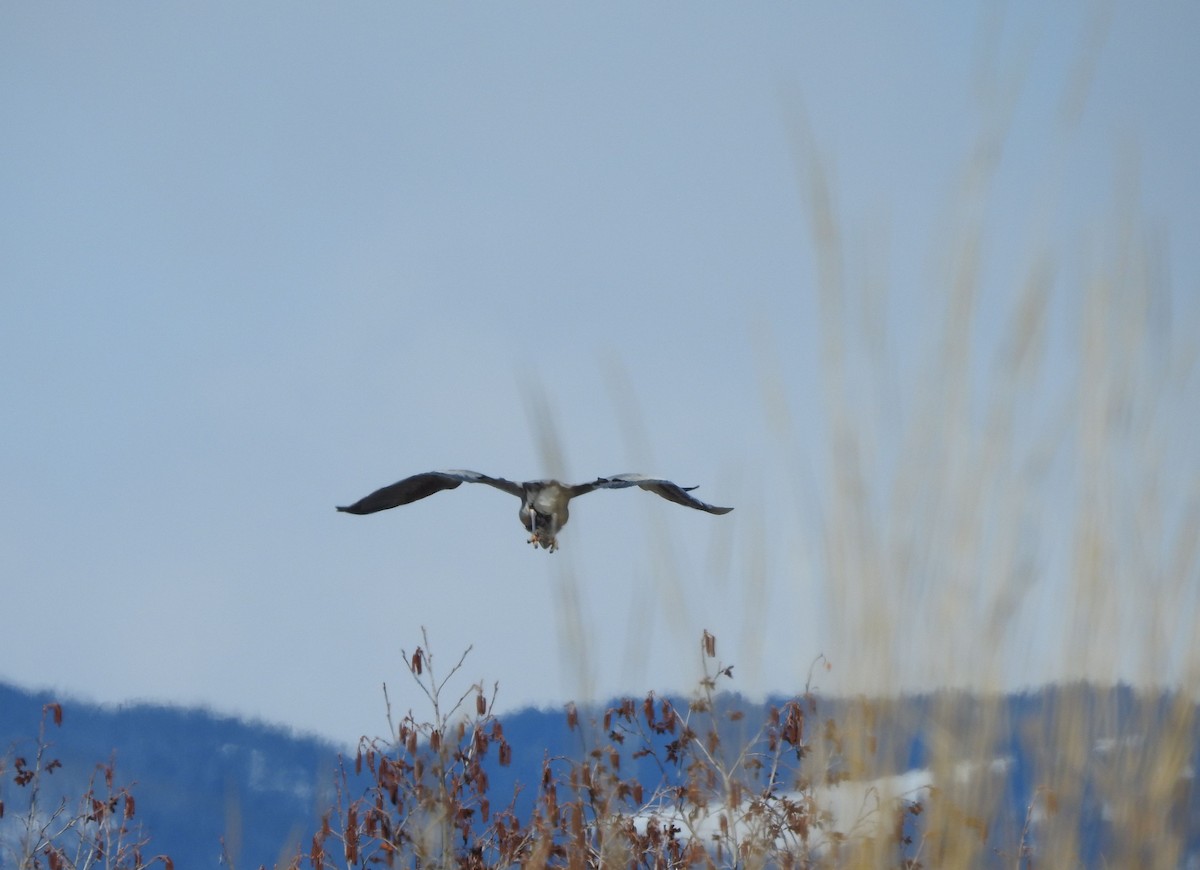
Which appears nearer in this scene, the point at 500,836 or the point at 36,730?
Result: the point at 500,836

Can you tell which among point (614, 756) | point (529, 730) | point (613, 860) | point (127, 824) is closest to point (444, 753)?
point (614, 756)

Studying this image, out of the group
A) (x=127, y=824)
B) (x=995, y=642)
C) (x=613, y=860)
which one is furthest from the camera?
(x=127, y=824)

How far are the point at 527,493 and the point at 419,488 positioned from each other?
252mm

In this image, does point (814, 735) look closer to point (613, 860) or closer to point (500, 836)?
point (613, 860)

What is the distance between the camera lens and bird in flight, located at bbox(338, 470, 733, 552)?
2.46 metres

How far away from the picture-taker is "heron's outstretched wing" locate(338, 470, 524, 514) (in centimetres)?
256

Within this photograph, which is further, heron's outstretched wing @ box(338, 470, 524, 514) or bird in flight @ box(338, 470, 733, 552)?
heron's outstretched wing @ box(338, 470, 524, 514)

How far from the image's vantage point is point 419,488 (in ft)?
8.79

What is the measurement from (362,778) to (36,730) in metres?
1.20

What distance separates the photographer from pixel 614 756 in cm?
187

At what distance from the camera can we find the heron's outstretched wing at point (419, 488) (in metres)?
2.56

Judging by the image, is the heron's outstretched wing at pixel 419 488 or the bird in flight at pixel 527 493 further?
the heron's outstretched wing at pixel 419 488

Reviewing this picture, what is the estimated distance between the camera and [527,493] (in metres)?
2.60

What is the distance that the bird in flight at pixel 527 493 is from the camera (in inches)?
96.7
